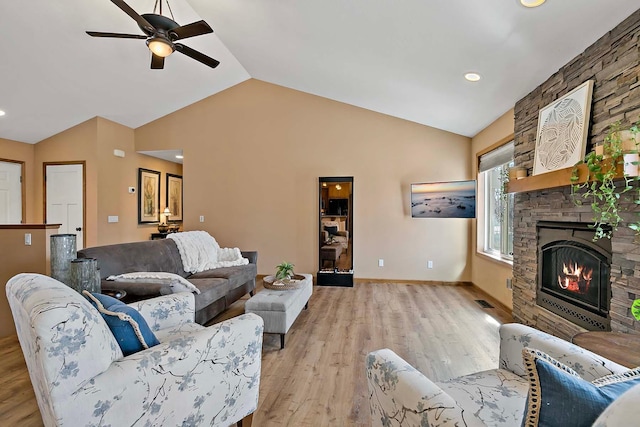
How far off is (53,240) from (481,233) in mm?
5156

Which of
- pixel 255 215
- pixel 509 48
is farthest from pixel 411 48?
pixel 255 215

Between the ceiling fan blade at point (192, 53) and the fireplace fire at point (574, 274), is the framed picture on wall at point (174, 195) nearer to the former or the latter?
the ceiling fan blade at point (192, 53)

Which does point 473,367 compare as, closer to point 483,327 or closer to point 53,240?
point 483,327

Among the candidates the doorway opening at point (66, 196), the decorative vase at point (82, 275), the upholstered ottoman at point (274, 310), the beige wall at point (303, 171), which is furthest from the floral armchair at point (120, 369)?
the doorway opening at point (66, 196)

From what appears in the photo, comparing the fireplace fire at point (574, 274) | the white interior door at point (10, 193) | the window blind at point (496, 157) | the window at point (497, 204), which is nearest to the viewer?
the fireplace fire at point (574, 274)

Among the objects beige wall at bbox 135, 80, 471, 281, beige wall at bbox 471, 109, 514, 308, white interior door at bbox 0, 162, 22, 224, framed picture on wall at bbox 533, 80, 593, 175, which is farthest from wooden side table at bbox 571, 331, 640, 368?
white interior door at bbox 0, 162, 22, 224

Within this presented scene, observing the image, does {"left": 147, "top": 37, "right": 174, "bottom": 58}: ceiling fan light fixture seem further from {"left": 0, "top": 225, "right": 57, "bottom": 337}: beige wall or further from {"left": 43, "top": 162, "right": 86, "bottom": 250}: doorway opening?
{"left": 43, "top": 162, "right": 86, "bottom": 250}: doorway opening


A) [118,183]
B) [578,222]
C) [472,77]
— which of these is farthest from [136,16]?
[118,183]

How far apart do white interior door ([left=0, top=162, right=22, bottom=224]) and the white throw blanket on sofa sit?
3.21 meters

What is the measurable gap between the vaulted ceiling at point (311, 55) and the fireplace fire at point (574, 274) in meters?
1.40

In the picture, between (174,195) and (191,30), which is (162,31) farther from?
(174,195)

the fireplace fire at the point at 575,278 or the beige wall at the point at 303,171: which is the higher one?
the beige wall at the point at 303,171

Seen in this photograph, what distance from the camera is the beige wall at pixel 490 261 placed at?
3.85 metres

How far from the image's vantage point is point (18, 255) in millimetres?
2949
